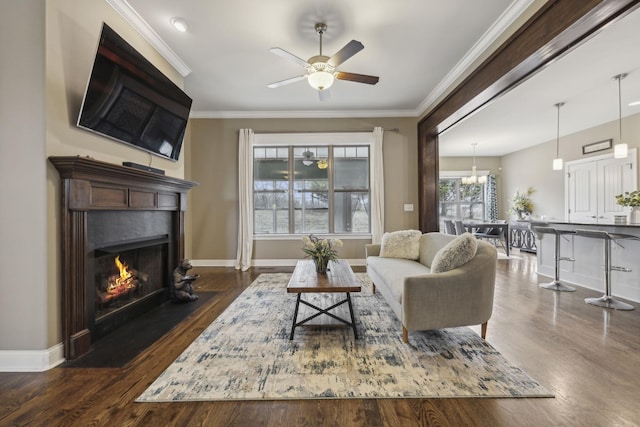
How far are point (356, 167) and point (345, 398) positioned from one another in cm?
449

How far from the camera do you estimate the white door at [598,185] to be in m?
5.39

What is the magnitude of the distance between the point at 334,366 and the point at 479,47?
3603 millimetres

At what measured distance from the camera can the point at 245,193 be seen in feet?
17.0

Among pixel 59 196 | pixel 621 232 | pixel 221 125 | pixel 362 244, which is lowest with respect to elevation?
pixel 362 244

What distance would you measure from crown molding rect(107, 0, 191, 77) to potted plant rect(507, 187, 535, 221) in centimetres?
847

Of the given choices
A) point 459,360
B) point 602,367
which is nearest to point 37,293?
point 459,360

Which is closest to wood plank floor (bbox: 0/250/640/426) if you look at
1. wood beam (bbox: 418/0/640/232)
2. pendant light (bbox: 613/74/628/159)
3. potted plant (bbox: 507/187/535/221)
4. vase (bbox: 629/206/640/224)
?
vase (bbox: 629/206/640/224)

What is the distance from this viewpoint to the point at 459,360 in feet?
6.45

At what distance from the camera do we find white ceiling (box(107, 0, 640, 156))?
260 centimetres

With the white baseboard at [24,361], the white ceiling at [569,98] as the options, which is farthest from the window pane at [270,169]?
the white baseboard at [24,361]

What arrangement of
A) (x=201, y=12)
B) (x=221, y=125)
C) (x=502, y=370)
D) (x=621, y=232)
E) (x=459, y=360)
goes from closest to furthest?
(x=502, y=370)
(x=459, y=360)
(x=201, y=12)
(x=621, y=232)
(x=221, y=125)

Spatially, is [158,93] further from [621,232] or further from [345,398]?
[621,232]

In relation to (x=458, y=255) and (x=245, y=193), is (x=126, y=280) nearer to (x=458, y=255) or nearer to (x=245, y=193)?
(x=245, y=193)

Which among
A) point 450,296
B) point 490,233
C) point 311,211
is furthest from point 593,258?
point 311,211
